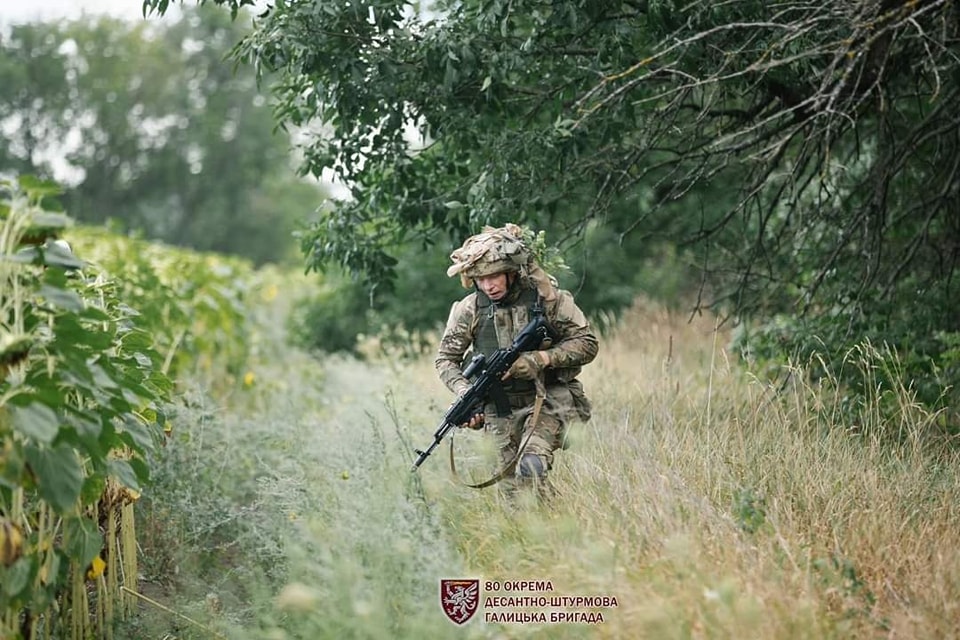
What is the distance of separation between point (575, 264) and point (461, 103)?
7.10 metres

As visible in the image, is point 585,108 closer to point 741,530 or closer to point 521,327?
point 521,327

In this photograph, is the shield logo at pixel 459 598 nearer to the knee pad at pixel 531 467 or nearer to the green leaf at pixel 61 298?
the knee pad at pixel 531 467

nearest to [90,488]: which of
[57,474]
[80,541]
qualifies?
[80,541]

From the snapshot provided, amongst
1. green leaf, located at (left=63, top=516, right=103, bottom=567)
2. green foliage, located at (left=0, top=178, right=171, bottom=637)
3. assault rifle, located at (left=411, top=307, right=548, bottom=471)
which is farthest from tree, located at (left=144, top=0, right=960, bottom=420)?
green leaf, located at (left=63, top=516, right=103, bottom=567)

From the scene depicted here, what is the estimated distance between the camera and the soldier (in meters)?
5.16

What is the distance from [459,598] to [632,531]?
0.80 metres

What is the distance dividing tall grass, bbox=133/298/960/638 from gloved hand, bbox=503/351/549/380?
0.37 metres

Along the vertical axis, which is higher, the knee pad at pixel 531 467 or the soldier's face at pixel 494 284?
the soldier's face at pixel 494 284

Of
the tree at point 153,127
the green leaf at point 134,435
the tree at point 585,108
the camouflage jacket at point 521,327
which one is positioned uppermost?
the tree at point 153,127

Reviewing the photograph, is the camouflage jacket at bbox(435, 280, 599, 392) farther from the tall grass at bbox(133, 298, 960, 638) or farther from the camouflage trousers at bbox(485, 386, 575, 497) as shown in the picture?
the tall grass at bbox(133, 298, 960, 638)

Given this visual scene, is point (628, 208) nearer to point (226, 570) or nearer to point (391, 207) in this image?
point (391, 207)

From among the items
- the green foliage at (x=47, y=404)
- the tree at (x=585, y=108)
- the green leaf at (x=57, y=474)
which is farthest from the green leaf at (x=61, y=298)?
the tree at (x=585, y=108)

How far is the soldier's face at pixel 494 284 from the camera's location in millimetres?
5188

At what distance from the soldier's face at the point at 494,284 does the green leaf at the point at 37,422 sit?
2.24m
